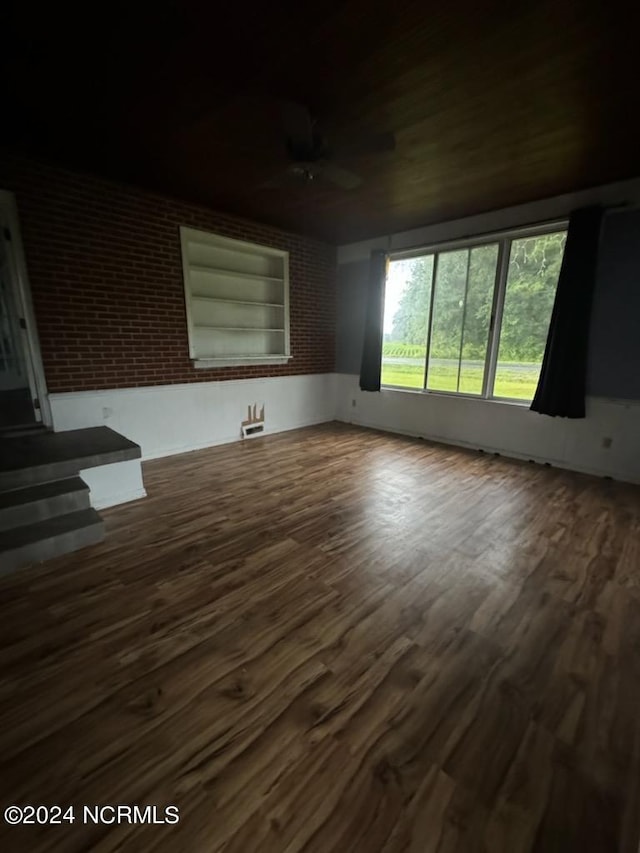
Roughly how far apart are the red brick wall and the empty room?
0.08 feet

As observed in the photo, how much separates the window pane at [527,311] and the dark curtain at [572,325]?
0.25 metres

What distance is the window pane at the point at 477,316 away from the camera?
4.26 metres

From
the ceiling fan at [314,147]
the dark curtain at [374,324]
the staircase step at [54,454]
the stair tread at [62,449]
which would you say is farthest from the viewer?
the dark curtain at [374,324]

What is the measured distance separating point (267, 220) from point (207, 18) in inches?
117

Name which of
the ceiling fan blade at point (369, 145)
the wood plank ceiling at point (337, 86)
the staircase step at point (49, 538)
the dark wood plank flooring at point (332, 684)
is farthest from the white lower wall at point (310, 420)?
the ceiling fan blade at point (369, 145)

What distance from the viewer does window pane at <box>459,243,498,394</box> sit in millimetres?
4258

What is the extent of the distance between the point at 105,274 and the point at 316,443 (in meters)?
2.94

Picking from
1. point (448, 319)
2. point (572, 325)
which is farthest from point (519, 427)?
point (448, 319)

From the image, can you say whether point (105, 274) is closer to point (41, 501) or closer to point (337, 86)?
point (41, 501)

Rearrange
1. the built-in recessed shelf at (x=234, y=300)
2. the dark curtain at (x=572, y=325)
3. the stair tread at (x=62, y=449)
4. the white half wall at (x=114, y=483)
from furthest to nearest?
the built-in recessed shelf at (x=234, y=300) → the dark curtain at (x=572, y=325) → the white half wall at (x=114, y=483) → the stair tread at (x=62, y=449)

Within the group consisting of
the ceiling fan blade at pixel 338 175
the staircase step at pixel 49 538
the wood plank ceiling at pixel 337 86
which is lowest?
the staircase step at pixel 49 538

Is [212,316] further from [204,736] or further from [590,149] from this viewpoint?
[204,736]

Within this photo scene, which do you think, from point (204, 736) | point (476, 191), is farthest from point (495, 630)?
point (476, 191)

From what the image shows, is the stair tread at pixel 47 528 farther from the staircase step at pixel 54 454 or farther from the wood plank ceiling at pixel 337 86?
the wood plank ceiling at pixel 337 86
